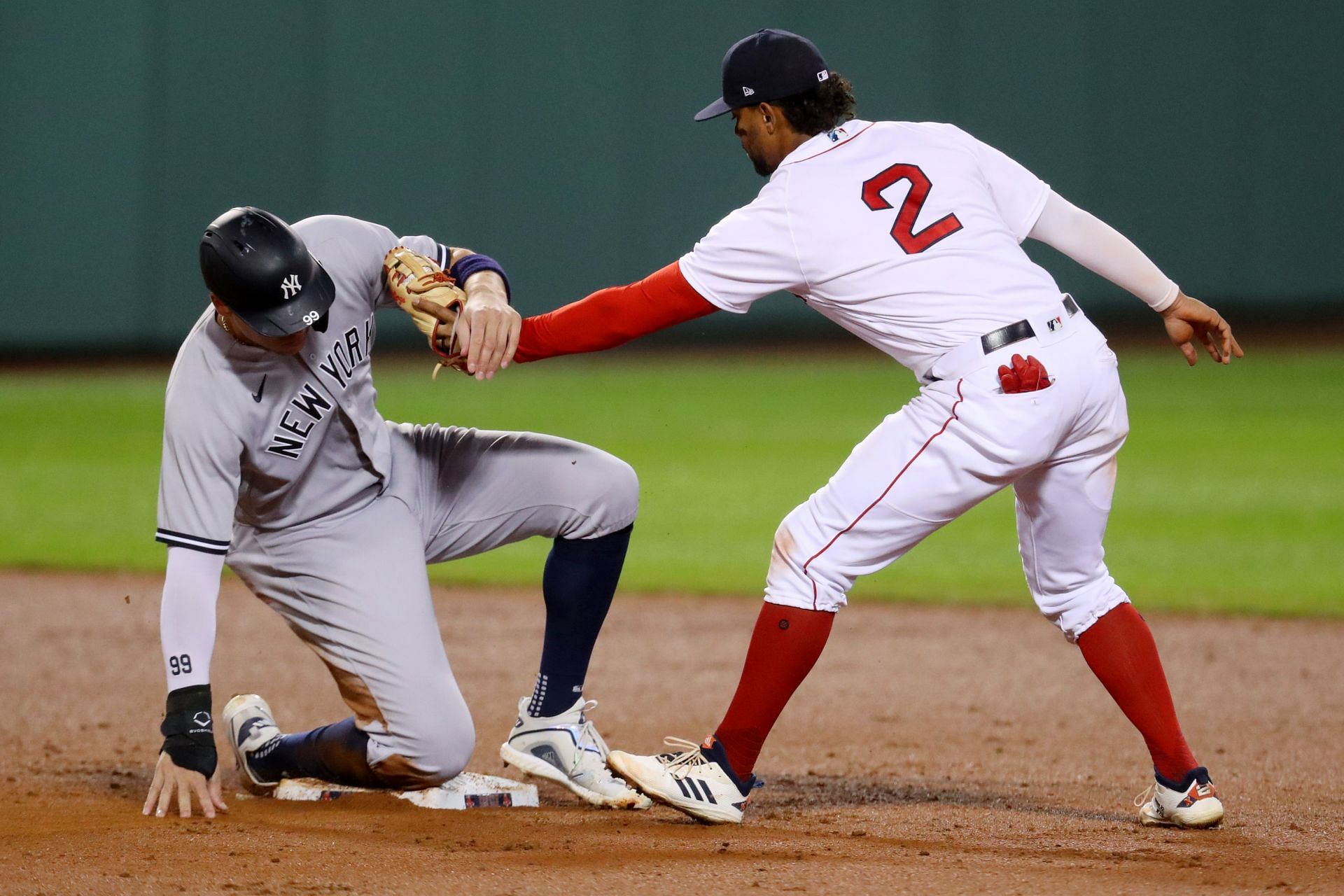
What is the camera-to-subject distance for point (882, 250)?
293 cm

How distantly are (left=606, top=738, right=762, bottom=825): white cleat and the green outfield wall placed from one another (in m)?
11.2

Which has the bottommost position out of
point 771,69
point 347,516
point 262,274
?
point 347,516

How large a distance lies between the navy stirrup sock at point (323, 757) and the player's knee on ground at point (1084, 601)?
157 cm

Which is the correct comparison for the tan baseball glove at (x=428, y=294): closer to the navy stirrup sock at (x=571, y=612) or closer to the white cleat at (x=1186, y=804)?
the navy stirrup sock at (x=571, y=612)

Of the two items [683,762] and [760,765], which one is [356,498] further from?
[760,765]

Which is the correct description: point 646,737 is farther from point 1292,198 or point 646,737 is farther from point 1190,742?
point 1292,198

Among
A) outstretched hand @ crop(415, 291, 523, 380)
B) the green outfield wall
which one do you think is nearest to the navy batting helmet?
outstretched hand @ crop(415, 291, 523, 380)

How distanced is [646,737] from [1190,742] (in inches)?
60.2

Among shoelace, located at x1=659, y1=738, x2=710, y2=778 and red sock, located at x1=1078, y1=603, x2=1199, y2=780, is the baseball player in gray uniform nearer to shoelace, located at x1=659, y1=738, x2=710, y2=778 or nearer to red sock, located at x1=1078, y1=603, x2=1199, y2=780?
shoelace, located at x1=659, y1=738, x2=710, y2=778

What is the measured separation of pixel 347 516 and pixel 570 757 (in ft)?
2.56

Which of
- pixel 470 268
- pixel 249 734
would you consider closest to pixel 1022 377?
pixel 470 268

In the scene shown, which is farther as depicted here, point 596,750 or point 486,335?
point 596,750

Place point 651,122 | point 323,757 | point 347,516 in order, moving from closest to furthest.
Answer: point 323,757, point 347,516, point 651,122

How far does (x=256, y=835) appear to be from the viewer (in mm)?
2877
